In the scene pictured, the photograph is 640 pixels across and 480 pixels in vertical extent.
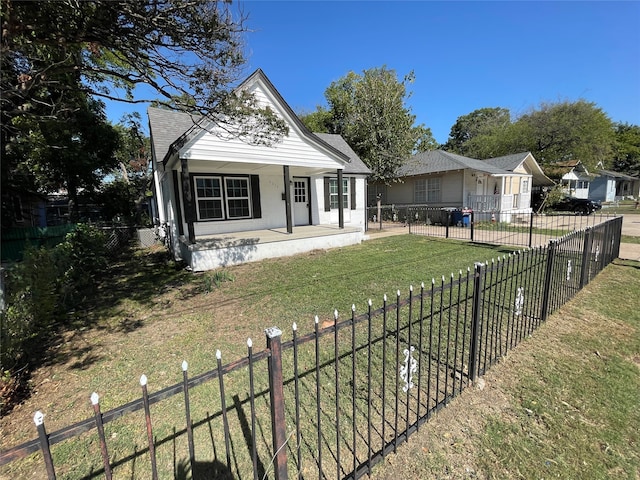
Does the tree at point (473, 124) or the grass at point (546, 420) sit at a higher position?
the tree at point (473, 124)

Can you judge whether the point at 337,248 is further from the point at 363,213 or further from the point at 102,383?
the point at 102,383

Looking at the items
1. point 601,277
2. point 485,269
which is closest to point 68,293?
point 485,269

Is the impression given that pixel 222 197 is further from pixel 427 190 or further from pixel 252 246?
pixel 427 190

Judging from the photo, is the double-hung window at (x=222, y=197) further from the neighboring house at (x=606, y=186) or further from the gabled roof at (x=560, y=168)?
the neighboring house at (x=606, y=186)

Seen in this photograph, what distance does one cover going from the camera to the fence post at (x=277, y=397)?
1737 millimetres

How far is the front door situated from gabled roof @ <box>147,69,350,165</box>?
3.08 metres

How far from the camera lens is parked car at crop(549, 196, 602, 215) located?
2321 cm

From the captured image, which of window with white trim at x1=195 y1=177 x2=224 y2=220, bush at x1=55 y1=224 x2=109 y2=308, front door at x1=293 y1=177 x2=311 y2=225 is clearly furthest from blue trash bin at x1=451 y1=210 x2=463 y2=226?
bush at x1=55 y1=224 x2=109 y2=308

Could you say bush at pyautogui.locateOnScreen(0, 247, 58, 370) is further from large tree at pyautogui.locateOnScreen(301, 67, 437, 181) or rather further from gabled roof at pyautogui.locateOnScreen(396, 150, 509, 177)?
gabled roof at pyautogui.locateOnScreen(396, 150, 509, 177)

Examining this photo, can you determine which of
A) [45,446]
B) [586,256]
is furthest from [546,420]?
[586,256]

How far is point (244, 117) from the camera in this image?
624 centimetres

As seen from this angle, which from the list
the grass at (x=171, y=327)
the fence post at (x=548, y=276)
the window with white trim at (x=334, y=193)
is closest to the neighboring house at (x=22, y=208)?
the grass at (x=171, y=327)

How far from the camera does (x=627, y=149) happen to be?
4159cm

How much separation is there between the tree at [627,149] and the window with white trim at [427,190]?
3702 centimetres
